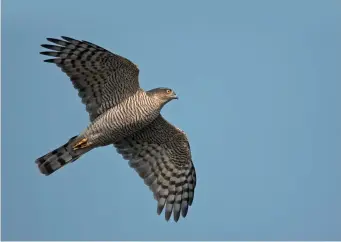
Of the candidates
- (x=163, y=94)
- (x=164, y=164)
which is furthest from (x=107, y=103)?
(x=164, y=164)

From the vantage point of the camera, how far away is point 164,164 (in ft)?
64.2

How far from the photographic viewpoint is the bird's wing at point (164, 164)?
19.2 metres

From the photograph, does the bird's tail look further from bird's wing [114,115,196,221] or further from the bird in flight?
bird's wing [114,115,196,221]

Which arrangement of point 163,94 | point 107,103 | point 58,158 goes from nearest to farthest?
point 163,94 → point 107,103 → point 58,158

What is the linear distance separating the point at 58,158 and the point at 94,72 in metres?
1.99

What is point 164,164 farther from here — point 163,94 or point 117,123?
point 163,94

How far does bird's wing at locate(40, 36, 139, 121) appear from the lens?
1805 cm

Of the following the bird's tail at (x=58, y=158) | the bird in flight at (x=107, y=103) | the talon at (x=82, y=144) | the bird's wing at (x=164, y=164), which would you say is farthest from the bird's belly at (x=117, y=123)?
the bird's wing at (x=164, y=164)

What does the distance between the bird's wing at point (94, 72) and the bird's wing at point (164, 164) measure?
1208 millimetres

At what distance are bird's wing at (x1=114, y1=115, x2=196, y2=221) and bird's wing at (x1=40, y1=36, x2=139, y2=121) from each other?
1.21 meters

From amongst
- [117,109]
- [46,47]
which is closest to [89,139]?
[117,109]

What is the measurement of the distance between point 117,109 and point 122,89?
1.32ft

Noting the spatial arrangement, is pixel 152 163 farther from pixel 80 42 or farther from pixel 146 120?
pixel 80 42

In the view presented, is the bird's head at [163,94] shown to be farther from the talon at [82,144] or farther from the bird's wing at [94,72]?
the talon at [82,144]
